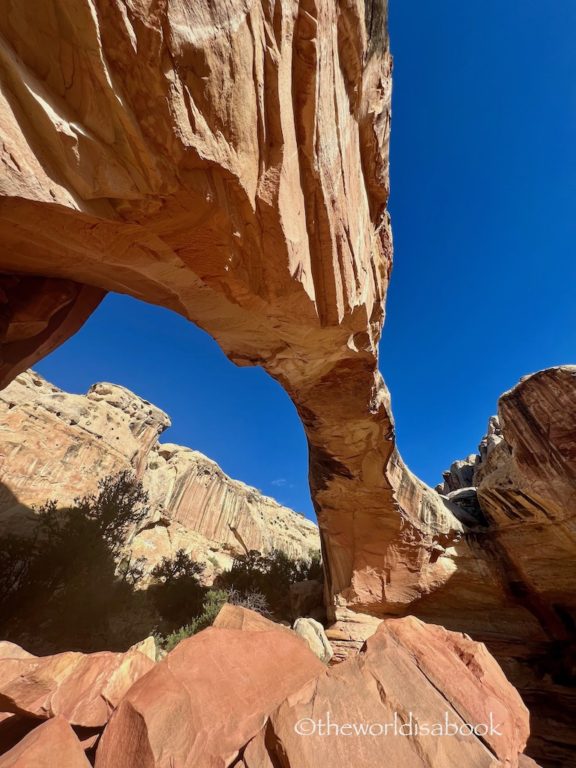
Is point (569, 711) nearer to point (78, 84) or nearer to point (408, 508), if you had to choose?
point (408, 508)

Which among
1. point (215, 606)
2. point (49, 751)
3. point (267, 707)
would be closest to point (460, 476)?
point (215, 606)

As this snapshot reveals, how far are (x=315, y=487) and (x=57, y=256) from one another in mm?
9369

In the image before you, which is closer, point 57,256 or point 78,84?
point 78,84

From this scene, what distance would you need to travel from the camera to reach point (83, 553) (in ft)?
37.0

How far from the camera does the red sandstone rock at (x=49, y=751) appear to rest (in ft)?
6.86

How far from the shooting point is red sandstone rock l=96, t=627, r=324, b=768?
225 centimetres

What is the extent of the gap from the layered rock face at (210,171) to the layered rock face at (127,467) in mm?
14152

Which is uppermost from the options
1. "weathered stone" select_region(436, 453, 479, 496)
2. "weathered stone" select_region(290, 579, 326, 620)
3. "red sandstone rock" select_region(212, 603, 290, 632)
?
"weathered stone" select_region(436, 453, 479, 496)

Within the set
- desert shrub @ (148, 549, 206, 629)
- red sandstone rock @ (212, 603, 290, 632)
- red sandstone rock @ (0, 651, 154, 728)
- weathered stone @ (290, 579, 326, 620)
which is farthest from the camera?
desert shrub @ (148, 549, 206, 629)

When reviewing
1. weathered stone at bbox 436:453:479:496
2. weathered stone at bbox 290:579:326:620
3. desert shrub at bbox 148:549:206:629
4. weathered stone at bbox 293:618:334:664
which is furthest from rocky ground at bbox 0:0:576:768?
weathered stone at bbox 436:453:479:496

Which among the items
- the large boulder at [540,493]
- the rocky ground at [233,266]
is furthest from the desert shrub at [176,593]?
the large boulder at [540,493]

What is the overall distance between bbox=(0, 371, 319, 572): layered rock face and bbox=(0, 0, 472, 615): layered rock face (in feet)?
46.4

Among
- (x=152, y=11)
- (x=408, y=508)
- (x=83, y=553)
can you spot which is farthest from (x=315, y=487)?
(x=152, y=11)

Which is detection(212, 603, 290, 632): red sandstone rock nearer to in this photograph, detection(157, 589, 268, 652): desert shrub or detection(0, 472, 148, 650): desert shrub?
detection(157, 589, 268, 652): desert shrub
